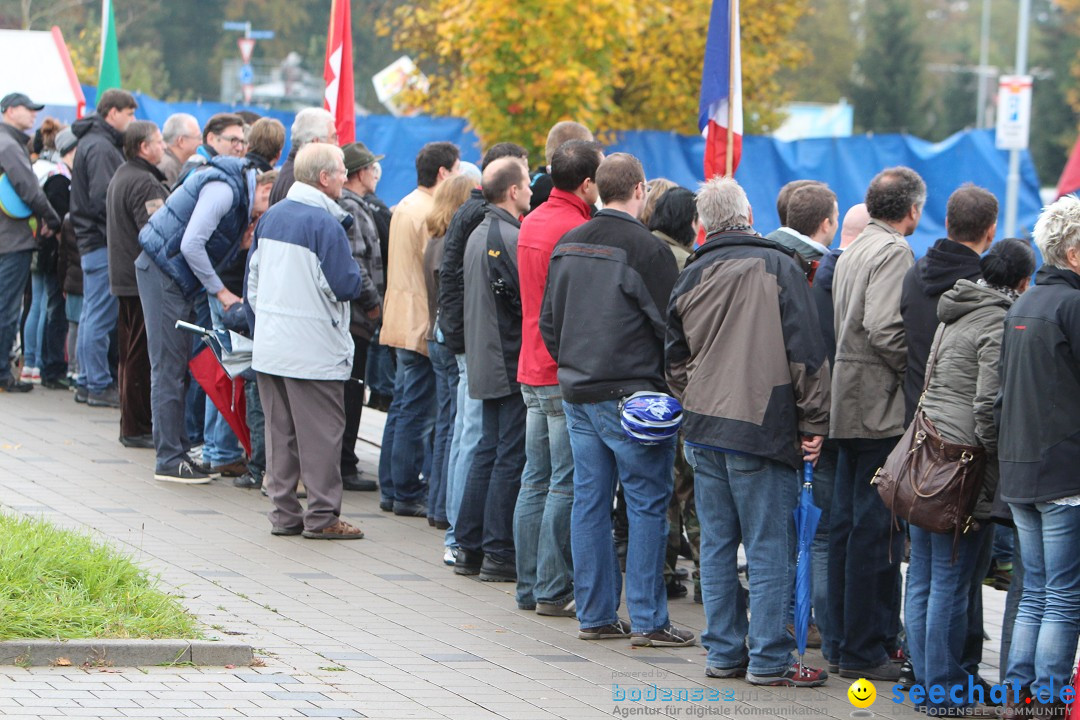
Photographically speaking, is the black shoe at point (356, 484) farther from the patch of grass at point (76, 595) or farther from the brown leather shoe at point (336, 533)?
the patch of grass at point (76, 595)

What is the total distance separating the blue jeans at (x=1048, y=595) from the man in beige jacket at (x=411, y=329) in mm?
4330

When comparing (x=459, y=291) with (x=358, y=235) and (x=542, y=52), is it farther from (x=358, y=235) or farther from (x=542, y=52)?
(x=542, y=52)

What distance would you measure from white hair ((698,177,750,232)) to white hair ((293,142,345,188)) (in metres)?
2.82

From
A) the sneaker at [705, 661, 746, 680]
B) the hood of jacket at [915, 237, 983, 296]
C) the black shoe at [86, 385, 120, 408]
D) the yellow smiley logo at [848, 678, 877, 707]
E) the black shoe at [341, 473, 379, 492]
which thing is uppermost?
the hood of jacket at [915, 237, 983, 296]

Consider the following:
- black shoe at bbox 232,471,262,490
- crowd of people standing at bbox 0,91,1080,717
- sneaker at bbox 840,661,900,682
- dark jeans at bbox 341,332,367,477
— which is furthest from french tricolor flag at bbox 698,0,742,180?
sneaker at bbox 840,661,900,682

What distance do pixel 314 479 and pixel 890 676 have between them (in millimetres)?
3545

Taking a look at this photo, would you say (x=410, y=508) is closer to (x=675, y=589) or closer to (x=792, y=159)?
(x=675, y=589)

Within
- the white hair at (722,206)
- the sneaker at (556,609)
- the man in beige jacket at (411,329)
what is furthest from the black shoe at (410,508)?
the white hair at (722,206)

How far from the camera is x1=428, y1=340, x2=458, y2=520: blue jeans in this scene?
8.91 meters

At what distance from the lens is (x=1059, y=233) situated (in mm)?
5715

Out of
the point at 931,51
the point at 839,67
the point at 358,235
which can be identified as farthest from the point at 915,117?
the point at 358,235

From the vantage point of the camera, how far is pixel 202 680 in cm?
598

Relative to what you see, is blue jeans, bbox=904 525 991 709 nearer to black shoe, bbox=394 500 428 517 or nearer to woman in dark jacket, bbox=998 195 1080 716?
woman in dark jacket, bbox=998 195 1080 716

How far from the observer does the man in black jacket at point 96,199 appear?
1211 cm
